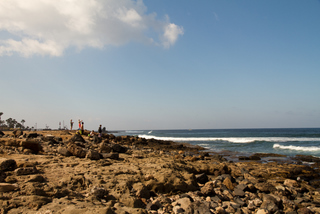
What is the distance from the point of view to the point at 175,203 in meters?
5.60

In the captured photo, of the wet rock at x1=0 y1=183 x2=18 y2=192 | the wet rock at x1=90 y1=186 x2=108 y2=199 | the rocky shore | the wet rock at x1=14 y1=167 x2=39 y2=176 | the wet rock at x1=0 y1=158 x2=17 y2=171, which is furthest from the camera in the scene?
the wet rock at x1=0 y1=158 x2=17 y2=171

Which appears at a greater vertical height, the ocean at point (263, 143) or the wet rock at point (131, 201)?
the wet rock at point (131, 201)

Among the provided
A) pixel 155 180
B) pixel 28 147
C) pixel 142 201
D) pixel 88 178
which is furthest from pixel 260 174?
pixel 28 147

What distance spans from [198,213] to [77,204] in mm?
2997

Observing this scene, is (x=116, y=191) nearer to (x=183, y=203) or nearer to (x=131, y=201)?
(x=131, y=201)

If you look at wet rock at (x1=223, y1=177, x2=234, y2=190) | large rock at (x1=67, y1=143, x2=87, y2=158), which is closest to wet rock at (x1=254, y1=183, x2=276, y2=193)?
wet rock at (x1=223, y1=177, x2=234, y2=190)

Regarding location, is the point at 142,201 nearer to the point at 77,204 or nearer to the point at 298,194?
the point at 77,204

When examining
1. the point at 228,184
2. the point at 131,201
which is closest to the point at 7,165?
the point at 131,201

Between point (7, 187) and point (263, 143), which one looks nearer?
point (7, 187)

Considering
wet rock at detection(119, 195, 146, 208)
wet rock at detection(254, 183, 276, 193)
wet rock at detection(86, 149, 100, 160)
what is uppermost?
wet rock at detection(86, 149, 100, 160)

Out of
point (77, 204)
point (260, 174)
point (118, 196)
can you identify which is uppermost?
point (77, 204)

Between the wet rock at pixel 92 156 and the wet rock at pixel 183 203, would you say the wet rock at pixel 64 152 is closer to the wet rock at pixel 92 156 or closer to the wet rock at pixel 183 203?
the wet rock at pixel 92 156

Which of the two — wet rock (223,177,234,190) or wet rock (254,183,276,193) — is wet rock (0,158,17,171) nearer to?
wet rock (223,177,234,190)

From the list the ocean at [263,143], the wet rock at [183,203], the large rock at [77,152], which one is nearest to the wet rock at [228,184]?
the wet rock at [183,203]
